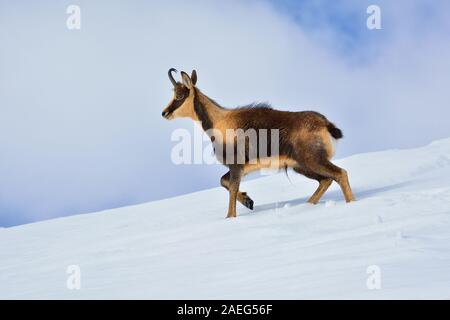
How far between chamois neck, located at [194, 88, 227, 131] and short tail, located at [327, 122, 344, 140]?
1730mm

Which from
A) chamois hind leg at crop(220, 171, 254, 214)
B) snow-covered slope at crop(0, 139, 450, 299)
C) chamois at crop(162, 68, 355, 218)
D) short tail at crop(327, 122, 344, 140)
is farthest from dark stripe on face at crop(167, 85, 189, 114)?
Result: short tail at crop(327, 122, 344, 140)

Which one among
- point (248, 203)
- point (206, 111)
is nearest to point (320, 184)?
point (248, 203)

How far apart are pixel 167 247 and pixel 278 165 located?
2.41 meters

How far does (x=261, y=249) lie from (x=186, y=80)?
4.03m

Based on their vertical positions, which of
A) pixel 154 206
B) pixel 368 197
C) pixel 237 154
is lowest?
pixel 154 206

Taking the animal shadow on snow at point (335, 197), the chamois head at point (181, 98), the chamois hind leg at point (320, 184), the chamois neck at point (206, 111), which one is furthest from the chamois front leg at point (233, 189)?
the chamois head at point (181, 98)

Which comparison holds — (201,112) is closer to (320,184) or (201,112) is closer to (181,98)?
(181,98)

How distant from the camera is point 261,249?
8.02 meters

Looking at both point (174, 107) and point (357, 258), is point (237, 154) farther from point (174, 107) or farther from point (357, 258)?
point (357, 258)

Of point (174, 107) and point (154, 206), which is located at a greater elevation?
point (174, 107)
